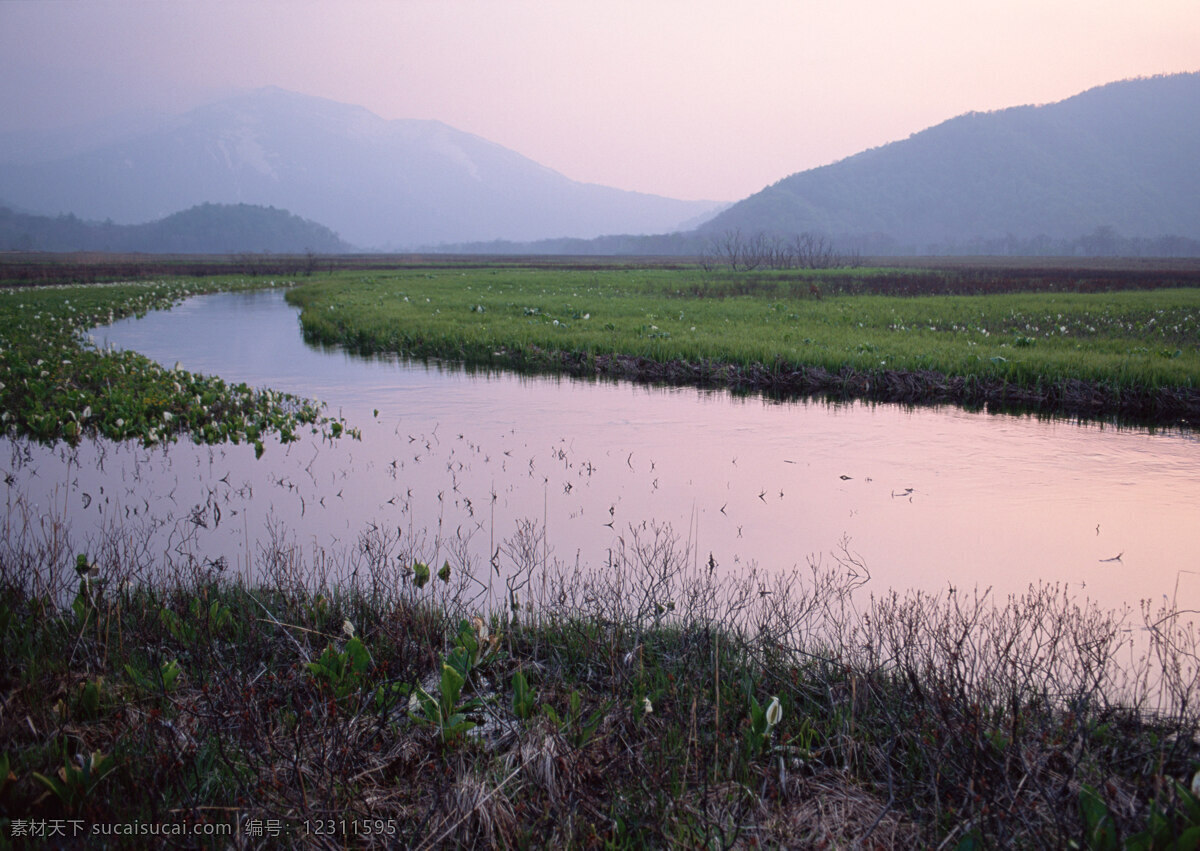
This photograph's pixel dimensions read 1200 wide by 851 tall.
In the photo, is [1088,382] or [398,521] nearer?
[398,521]

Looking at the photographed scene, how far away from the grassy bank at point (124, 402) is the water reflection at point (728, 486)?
0.67 m

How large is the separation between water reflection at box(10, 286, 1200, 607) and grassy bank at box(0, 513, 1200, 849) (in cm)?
166

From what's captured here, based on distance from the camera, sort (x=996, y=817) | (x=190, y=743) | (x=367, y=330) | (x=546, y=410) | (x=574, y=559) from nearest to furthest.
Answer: (x=996, y=817), (x=190, y=743), (x=574, y=559), (x=546, y=410), (x=367, y=330)

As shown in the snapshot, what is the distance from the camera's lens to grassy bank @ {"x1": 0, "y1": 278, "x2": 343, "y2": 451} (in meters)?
10.1

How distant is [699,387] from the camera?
1487 cm

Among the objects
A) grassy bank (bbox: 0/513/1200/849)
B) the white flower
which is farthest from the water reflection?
the white flower

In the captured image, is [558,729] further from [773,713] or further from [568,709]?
[773,713]

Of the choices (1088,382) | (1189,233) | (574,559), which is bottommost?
(574,559)

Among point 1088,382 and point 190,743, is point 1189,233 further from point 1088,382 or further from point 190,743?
point 190,743

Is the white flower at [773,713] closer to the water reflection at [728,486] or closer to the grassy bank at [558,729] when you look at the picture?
the grassy bank at [558,729]

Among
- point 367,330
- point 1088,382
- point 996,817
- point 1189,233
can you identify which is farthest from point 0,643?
point 1189,233

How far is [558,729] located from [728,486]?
17.9ft

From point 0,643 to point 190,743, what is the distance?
1646 millimetres

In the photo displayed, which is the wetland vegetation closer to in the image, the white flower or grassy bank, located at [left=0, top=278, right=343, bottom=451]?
the white flower
